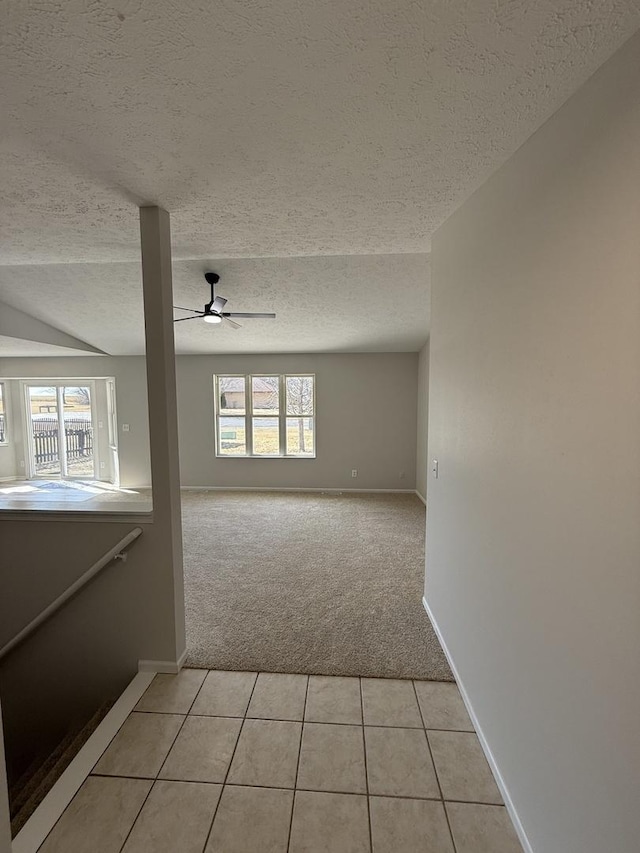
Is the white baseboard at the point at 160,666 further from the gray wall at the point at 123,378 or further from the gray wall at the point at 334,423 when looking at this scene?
the gray wall at the point at 123,378

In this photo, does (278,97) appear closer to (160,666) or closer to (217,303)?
(217,303)

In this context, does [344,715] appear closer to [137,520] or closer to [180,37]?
[137,520]

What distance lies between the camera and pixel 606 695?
0.91 m

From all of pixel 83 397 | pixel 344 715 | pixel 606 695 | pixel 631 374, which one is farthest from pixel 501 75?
pixel 83 397

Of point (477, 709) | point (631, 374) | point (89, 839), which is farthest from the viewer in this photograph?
point (477, 709)

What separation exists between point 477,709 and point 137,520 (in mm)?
1946

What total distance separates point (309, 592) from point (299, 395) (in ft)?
12.4

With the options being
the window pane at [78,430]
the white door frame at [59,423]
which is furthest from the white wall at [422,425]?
the window pane at [78,430]

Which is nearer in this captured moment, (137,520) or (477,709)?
(477,709)

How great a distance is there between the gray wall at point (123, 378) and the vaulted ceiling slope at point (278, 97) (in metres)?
4.57

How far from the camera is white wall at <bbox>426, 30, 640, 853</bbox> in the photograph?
2.84ft

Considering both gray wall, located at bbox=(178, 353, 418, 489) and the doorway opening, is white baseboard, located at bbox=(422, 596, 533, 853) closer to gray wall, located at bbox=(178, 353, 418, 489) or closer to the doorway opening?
gray wall, located at bbox=(178, 353, 418, 489)

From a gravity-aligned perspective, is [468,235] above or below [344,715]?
above

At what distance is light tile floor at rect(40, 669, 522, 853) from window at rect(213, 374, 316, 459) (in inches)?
175
